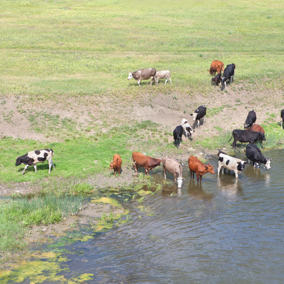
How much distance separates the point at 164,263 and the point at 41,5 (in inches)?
2644

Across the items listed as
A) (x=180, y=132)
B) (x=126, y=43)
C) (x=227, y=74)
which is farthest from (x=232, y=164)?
(x=126, y=43)

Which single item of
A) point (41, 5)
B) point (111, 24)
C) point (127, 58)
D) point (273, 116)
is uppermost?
point (41, 5)

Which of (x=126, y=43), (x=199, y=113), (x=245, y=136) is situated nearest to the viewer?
(x=245, y=136)

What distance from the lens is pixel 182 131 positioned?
2155 centimetres

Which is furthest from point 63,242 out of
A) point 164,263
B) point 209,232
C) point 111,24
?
point 111,24

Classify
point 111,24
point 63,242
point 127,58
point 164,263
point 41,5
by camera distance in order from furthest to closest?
1. point 41,5
2. point 111,24
3. point 127,58
4. point 63,242
5. point 164,263

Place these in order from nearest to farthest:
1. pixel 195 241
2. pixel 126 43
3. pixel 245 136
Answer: pixel 195 241
pixel 245 136
pixel 126 43

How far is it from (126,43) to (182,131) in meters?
26.9

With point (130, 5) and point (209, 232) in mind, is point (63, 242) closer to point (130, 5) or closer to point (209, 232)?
point (209, 232)

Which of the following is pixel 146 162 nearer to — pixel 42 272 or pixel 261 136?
pixel 261 136

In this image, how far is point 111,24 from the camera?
53906 mm

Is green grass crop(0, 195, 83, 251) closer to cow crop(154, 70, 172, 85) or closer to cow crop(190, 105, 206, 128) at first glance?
cow crop(190, 105, 206, 128)

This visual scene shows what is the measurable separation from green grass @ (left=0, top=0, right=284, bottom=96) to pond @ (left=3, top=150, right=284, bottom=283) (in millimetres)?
14500

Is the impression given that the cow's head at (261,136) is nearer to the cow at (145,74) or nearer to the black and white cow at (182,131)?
the black and white cow at (182,131)
